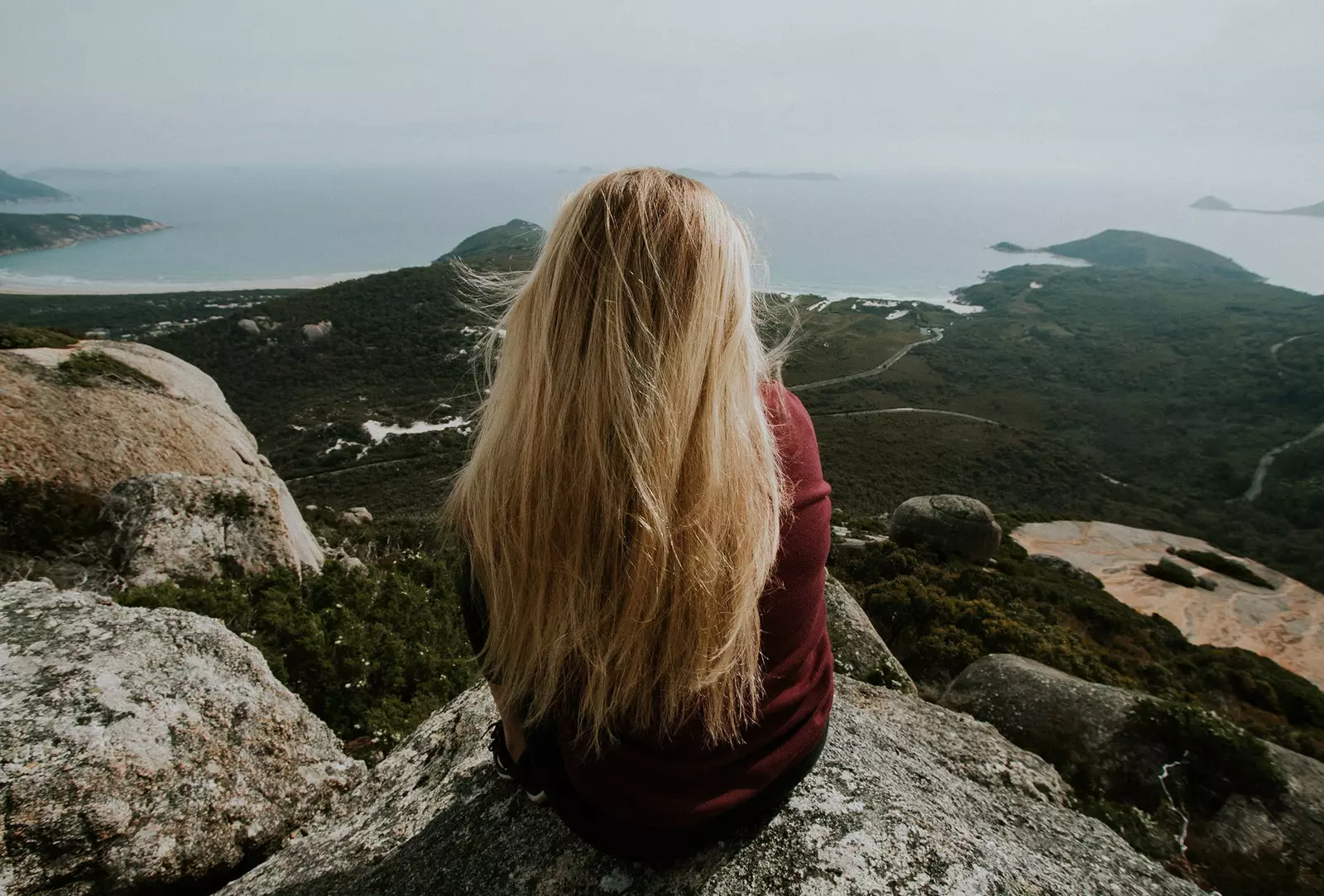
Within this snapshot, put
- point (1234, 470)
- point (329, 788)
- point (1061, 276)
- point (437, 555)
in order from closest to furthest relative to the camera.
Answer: point (329, 788)
point (437, 555)
point (1234, 470)
point (1061, 276)

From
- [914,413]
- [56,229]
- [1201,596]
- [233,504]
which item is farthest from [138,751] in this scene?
[56,229]

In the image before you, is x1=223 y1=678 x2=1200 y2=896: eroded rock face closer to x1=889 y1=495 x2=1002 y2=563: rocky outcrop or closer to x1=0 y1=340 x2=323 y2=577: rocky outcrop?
x1=0 y1=340 x2=323 y2=577: rocky outcrop

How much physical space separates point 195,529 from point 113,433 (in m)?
3.70

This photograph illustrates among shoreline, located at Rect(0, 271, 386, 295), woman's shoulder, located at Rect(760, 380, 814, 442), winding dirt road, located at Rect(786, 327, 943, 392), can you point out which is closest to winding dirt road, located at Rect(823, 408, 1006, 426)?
winding dirt road, located at Rect(786, 327, 943, 392)

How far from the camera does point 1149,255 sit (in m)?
173

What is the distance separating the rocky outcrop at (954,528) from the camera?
20.1 meters

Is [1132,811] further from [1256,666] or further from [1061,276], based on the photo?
[1061,276]

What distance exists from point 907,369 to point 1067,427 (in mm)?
17948

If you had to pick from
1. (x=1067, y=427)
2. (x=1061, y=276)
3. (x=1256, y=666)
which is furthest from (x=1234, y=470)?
(x=1061, y=276)

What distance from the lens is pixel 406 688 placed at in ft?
19.9

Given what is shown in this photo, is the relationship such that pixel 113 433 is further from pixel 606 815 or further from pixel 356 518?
pixel 606 815

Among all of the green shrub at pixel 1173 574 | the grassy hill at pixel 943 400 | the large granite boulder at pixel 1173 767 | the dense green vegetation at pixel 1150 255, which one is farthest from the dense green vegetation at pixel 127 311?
the dense green vegetation at pixel 1150 255

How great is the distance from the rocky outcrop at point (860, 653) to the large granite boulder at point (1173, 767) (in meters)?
1.65

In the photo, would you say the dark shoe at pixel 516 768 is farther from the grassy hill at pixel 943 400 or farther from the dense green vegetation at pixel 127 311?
the dense green vegetation at pixel 127 311
